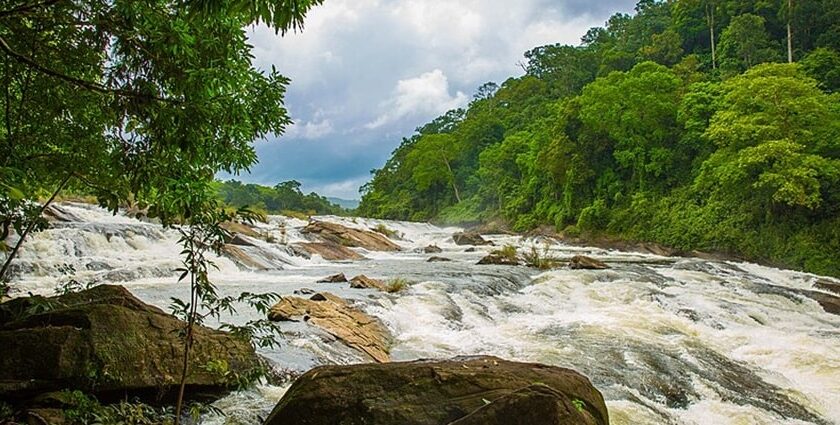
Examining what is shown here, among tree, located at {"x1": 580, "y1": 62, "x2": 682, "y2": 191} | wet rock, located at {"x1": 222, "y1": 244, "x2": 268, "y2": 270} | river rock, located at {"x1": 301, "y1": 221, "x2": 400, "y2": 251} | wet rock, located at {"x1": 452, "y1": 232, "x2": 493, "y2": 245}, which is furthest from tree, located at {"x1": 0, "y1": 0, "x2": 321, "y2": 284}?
tree, located at {"x1": 580, "y1": 62, "x2": 682, "y2": 191}

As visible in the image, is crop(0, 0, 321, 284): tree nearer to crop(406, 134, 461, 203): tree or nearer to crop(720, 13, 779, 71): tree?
crop(720, 13, 779, 71): tree

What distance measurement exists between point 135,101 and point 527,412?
9.94ft

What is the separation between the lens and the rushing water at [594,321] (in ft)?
19.4

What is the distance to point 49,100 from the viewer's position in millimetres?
3648

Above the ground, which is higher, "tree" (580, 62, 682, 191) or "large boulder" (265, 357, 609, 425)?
"tree" (580, 62, 682, 191)

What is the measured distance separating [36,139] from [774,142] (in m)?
18.6

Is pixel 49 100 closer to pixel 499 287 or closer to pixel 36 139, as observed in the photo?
Result: pixel 36 139

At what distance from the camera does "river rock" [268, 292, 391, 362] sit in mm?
7047

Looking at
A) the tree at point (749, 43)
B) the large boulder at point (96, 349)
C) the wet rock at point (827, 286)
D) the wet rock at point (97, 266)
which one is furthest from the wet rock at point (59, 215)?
the tree at point (749, 43)

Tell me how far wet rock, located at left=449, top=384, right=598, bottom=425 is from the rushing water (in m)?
2.38

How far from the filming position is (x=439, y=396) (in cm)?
334

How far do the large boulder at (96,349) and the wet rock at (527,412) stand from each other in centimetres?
212

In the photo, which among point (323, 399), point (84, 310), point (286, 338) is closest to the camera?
point (323, 399)

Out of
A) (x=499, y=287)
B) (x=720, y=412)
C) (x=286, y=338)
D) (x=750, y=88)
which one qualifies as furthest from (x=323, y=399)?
(x=750, y=88)
